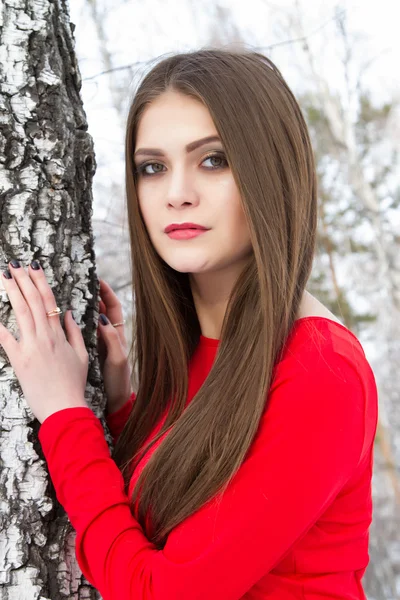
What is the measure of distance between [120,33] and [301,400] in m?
3.82

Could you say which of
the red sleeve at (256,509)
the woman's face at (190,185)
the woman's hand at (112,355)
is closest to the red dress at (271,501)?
the red sleeve at (256,509)

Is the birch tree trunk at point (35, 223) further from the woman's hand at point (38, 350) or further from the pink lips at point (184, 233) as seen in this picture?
the pink lips at point (184, 233)

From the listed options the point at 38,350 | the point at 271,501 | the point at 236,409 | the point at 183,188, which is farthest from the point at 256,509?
the point at 183,188

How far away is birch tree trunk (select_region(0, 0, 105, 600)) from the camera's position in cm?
142

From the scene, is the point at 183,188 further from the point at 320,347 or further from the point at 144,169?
the point at 320,347

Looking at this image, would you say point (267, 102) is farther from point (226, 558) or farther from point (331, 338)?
point (226, 558)

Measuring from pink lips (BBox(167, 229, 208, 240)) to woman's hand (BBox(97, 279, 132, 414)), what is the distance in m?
0.39

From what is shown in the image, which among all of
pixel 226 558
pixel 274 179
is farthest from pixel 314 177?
pixel 226 558

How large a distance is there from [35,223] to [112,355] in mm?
456

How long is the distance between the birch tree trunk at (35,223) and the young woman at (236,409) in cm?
9

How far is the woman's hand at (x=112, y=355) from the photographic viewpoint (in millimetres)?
1807

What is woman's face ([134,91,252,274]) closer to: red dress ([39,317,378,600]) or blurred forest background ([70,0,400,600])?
red dress ([39,317,378,600])

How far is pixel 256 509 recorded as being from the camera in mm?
1201

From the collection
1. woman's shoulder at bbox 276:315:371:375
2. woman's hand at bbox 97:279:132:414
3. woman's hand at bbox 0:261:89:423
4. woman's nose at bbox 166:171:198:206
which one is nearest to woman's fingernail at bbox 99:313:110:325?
woman's hand at bbox 97:279:132:414
